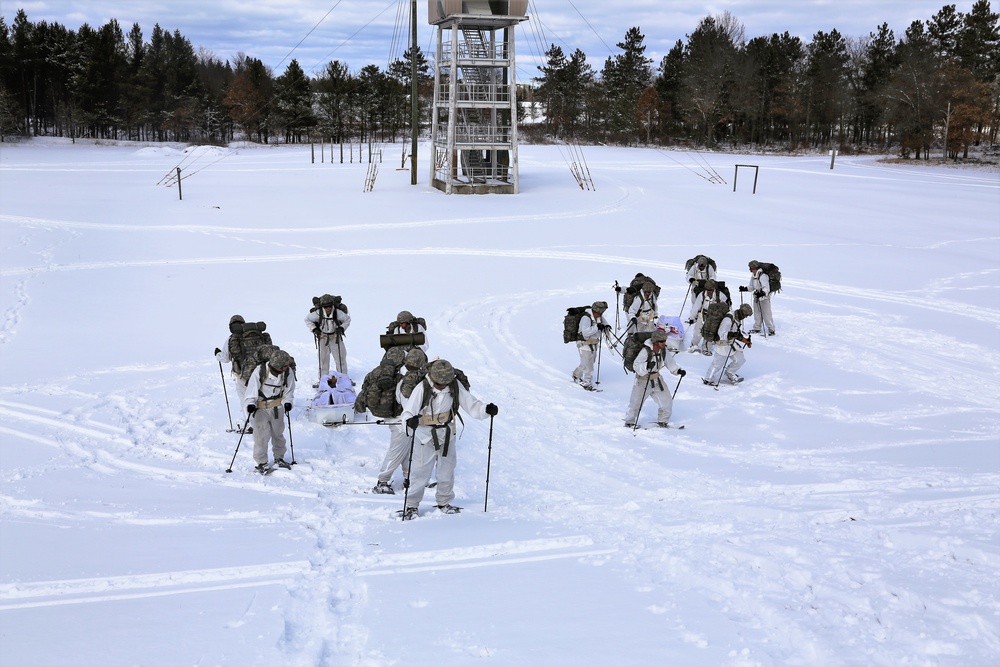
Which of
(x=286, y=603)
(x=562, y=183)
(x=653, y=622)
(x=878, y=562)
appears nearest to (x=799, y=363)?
(x=878, y=562)

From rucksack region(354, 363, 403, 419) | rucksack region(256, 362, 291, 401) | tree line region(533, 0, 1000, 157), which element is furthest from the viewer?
tree line region(533, 0, 1000, 157)

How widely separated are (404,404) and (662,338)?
4.36m

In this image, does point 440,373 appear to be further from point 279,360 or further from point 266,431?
point 266,431

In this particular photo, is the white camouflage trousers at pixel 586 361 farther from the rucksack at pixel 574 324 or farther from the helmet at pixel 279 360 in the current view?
the helmet at pixel 279 360

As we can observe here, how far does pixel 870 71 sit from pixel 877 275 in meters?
60.4

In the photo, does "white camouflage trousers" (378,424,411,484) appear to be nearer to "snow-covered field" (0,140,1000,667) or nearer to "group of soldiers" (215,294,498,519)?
"group of soldiers" (215,294,498,519)

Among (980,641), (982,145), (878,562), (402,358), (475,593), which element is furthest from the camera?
(982,145)

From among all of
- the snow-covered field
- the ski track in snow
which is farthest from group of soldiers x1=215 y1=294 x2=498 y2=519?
the ski track in snow

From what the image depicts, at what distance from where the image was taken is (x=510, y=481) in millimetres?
9984

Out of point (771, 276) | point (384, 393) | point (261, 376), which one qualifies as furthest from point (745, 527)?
point (771, 276)

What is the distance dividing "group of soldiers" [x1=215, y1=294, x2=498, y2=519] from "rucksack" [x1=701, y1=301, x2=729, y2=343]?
523cm

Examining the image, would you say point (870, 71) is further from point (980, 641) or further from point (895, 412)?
point (980, 641)

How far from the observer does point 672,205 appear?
3484 centimetres

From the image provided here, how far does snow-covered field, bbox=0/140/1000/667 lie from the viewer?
6.30 metres
